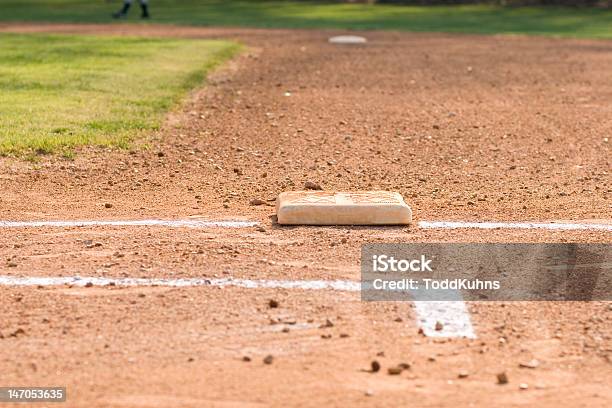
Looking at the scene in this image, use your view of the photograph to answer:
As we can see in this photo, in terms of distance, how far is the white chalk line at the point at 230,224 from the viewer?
695 centimetres

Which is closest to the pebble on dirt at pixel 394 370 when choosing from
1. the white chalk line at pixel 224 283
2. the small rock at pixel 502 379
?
the small rock at pixel 502 379

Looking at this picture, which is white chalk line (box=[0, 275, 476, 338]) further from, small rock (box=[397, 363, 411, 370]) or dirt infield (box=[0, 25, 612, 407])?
small rock (box=[397, 363, 411, 370])

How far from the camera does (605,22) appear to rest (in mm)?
25906

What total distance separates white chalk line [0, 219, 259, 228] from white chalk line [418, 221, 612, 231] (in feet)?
3.77

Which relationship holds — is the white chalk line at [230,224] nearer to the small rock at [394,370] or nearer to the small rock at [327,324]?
the small rock at [327,324]

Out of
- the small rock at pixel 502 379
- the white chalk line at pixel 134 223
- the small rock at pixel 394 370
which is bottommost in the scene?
the white chalk line at pixel 134 223

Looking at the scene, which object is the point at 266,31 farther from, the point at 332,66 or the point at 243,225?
the point at 243,225

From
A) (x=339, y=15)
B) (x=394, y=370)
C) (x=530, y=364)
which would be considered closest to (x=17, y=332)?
(x=394, y=370)

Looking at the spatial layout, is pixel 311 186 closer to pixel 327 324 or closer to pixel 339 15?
pixel 327 324

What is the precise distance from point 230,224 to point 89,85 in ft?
22.9

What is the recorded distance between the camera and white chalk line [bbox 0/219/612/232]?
6.95 meters

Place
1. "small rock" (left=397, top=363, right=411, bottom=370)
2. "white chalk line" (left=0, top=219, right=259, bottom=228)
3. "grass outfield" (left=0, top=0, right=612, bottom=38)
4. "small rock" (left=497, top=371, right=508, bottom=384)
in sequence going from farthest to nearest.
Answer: "grass outfield" (left=0, top=0, right=612, bottom=38) → "white chalk line" (left=0, top=219, right=259, bottom=228) → "small rock" (left=397, top=363, right=411, bottom=370) → "small rock" (left=497, top=371, right=508, bottom=384)
